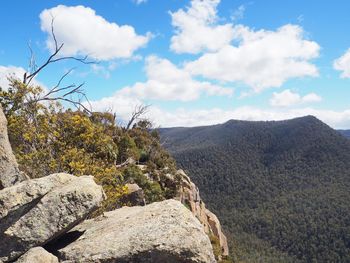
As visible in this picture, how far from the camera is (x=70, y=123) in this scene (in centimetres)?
2422

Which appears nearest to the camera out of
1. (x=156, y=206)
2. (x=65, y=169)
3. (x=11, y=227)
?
(x=11, y=227)

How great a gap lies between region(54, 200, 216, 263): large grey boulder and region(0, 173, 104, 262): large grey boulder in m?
0.89

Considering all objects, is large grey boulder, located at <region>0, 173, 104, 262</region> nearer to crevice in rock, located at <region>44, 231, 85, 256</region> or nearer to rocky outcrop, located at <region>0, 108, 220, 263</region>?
rocky outcrop, located at <region>0, 108, 220, 263</region>

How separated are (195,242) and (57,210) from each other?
4434 millimetres

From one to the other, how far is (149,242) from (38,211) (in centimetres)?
358

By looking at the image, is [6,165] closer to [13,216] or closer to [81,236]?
[13,216]

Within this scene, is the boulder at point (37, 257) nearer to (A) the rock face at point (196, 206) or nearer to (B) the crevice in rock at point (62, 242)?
(B) the crevice in rock at point (62, 242)

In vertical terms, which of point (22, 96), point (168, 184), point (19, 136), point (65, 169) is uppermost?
point (22, 96)

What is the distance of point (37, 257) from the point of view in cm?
1238

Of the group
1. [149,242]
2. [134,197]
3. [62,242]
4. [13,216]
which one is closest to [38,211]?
[13,216]

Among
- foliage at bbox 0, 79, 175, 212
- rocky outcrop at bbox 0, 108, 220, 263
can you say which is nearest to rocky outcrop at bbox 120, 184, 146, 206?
foliage at bbox 0, 79, 175, 212

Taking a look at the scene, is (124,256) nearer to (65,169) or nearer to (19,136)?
(65,169)

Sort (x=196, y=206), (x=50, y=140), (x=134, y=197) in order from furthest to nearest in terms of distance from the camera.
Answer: (x=196, y=206), (x=134, y=197), (x=50, y=140)

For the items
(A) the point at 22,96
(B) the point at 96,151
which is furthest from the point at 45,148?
(B) the point at 96,151
